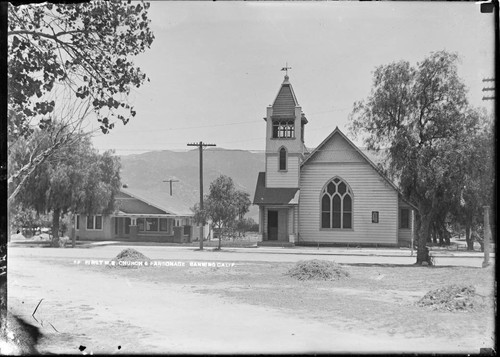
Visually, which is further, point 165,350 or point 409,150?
point 409,150

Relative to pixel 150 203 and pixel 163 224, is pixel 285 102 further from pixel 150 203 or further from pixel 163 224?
pixel 163 224

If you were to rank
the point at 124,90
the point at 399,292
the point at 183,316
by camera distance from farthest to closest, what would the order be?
the point at 399,292, the point at 183,316, the point at 124,90

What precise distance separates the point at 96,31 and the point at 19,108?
1.65m

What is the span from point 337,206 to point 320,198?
552mm

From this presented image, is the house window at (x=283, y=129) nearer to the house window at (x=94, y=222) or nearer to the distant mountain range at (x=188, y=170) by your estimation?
the distant mountain range at (x=188, y=170)

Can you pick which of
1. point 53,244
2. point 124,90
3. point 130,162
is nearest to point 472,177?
point 130,162

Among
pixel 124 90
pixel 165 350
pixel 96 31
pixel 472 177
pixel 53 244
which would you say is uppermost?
pixel 96 31

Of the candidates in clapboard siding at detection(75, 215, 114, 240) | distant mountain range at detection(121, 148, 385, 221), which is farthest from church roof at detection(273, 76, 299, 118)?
clapboard siding at detection(75, 215, 114, 240)

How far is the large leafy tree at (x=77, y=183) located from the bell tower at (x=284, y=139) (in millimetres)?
3369

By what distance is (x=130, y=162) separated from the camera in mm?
10922

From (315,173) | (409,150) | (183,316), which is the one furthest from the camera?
(409,150)

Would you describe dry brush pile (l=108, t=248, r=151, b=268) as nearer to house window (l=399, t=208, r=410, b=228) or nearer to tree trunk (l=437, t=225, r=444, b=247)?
house window (l=399, t=208, r=410, b=228)

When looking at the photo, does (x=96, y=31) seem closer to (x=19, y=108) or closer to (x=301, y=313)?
(x=19, y=108)

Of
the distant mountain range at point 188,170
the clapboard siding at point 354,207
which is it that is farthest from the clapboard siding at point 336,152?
the distant mountain range at point 188,170
